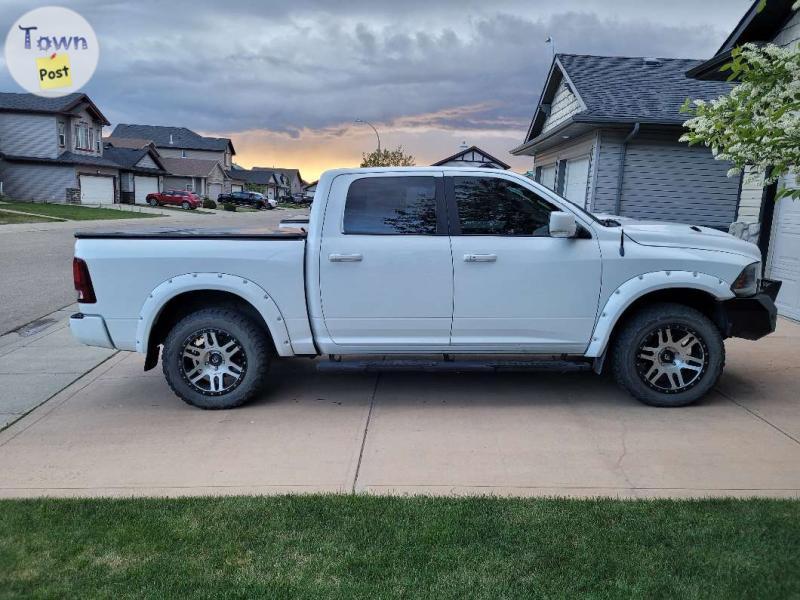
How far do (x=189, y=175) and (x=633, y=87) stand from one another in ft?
206

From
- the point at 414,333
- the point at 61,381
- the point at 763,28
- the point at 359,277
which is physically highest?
the point at 763,28

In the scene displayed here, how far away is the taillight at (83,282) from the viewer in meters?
5.32

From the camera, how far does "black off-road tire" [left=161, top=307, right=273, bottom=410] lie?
214 inches

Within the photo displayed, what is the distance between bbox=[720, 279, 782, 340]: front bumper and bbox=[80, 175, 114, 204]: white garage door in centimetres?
4899

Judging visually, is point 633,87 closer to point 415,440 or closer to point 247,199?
point 415,440

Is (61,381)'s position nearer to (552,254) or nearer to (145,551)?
(145,551)

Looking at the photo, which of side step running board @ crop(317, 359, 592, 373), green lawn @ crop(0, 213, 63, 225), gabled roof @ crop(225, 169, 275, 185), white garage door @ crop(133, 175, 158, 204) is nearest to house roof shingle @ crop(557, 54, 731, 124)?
side step running board @ crop(317, 359, 592, 373)

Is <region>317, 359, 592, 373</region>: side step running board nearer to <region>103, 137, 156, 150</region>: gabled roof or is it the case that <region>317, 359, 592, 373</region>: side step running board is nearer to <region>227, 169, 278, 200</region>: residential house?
<region>103, 137, 156, 150</region>: gabled roof

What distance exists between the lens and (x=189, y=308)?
222 inches

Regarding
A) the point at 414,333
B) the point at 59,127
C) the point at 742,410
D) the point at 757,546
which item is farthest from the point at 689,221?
the point at 59,127

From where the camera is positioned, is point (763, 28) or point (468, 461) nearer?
point (468, 461)

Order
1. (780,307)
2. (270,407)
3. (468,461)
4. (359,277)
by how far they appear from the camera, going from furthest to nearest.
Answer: (780,307), (270,407), (359,277), (468,461)

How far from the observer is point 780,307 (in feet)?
30.8

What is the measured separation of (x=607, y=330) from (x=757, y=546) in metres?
2.27
